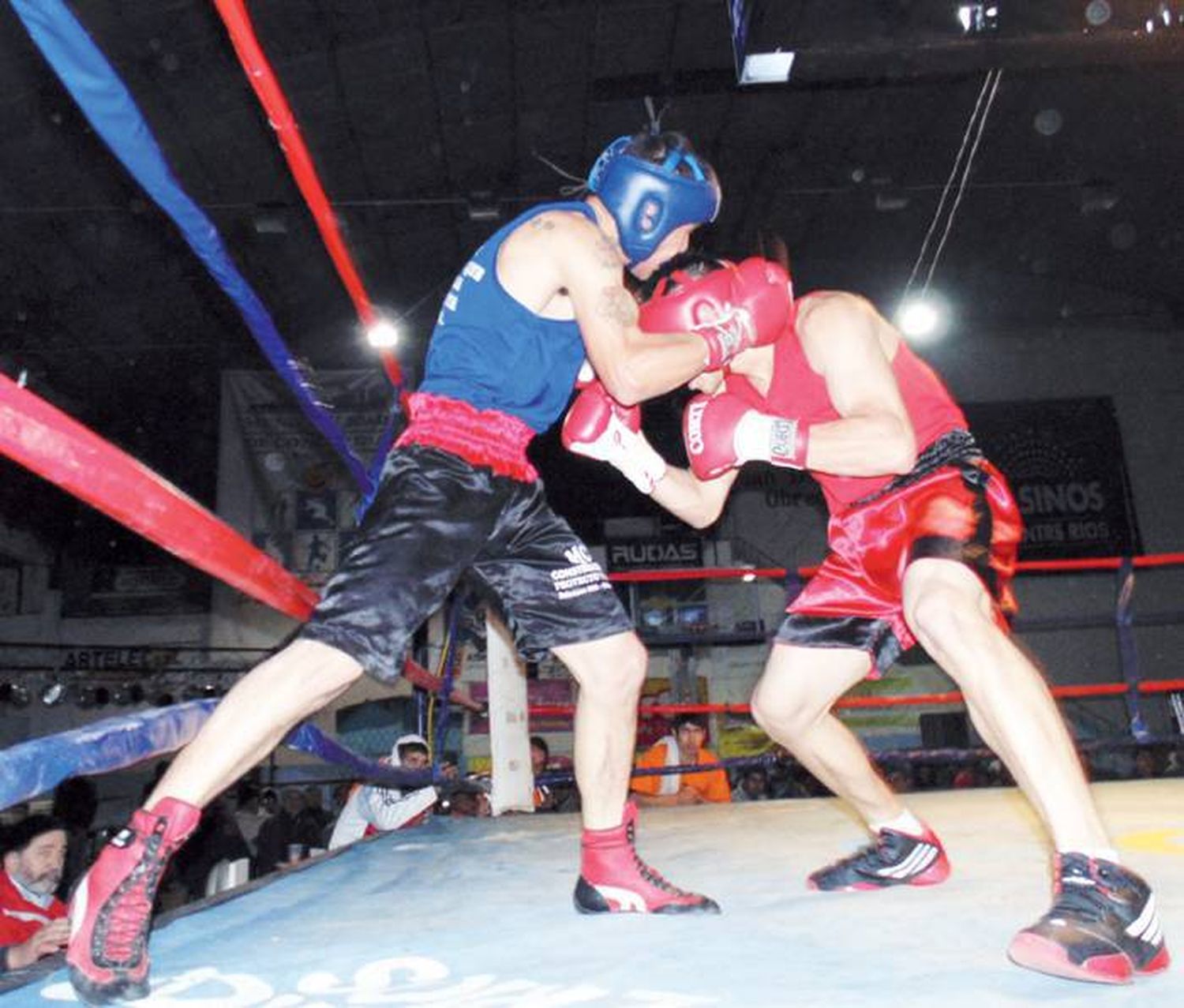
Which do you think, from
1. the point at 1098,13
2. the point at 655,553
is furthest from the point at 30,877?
the point at 655,553

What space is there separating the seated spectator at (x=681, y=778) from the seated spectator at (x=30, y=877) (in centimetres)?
248

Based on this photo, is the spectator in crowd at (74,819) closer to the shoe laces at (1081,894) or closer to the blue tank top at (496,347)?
the blue tank top at (496,347)

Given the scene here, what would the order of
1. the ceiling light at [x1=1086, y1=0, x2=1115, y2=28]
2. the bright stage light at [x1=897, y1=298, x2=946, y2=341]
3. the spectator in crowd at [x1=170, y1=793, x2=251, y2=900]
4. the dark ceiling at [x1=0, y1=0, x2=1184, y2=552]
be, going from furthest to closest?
the bright stage light at [x1=897, y1=298, x2=946, y2=341] < the dark ceiling at [x1=0, y1=0, x2=1184, y2=552] < the spectator in crowd at [x1=170, y1=793, x2=251, y2=900] < the ceiling light at [x1=1086, y1=0, x2=1115, y2=28]

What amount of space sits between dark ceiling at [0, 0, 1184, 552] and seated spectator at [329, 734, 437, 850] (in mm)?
4556

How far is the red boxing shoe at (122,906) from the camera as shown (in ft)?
4.28

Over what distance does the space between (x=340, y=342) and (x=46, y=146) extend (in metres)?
4.59

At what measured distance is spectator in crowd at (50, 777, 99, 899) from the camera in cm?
512

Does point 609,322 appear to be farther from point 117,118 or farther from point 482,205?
point 482,205

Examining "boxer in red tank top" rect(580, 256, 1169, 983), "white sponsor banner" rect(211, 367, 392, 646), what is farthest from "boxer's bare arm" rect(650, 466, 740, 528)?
"white sponsor banner" rect(211, 367, 392, 646)

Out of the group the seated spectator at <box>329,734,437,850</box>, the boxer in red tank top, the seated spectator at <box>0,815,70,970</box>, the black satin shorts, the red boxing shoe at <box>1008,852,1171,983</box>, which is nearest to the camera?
the red boxing shoe at <box>1008,852,1171,983</box>

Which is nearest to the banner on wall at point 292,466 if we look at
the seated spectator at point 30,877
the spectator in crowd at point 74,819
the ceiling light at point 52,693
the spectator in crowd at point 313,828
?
the spectator in crowd at point 313,828

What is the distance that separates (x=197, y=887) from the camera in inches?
233

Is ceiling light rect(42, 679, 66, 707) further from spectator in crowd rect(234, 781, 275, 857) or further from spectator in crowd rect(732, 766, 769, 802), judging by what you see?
spectator in crowd rect(732, 766, 769, 802)

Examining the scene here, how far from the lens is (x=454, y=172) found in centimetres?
916
